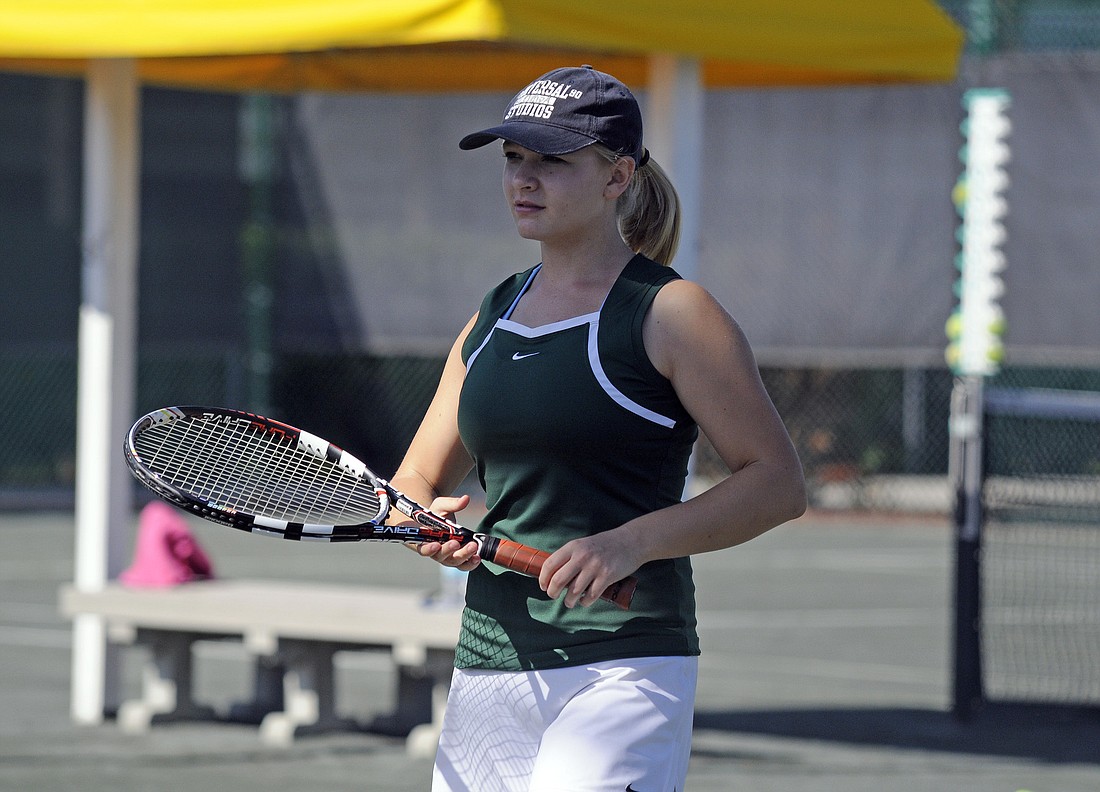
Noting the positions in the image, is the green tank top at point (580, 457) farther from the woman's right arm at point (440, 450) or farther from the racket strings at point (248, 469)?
the racket strings at point (248, 469)

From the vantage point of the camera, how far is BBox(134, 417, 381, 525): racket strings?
9.72 ft

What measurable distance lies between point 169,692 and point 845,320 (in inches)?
270

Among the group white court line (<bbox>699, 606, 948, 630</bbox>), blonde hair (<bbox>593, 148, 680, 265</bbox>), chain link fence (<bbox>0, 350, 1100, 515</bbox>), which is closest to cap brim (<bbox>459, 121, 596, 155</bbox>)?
blonde hair (<bbox>593, 148, 680, 265</bbox>)

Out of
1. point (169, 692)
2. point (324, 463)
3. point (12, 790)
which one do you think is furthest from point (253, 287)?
point (324, 463)

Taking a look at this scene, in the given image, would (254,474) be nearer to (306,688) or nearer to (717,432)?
(717,432)

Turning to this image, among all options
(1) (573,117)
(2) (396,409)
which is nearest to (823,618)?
(2) (396,409)

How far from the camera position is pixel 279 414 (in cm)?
1443

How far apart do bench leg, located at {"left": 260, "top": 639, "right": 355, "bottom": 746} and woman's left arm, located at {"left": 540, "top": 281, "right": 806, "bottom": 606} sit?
3804mm

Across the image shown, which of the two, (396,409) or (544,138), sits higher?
(544,138)

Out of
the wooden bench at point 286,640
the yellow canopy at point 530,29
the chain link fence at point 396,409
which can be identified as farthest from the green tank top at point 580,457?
the chain link fence at point 396,409

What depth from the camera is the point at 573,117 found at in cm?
253

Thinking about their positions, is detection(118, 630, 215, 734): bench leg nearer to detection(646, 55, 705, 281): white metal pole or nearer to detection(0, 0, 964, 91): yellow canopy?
detection(0, 0, 964, 91): yellow canopy

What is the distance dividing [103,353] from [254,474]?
348 centimetres

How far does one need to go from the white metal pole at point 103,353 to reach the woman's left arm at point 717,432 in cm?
417
